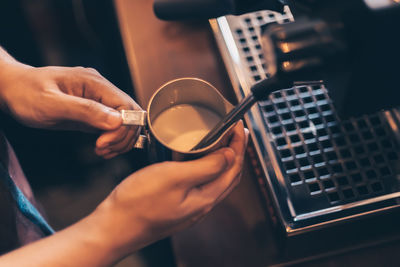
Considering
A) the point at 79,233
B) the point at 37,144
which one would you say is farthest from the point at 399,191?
the point at 37,144

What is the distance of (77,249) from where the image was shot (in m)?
0.47

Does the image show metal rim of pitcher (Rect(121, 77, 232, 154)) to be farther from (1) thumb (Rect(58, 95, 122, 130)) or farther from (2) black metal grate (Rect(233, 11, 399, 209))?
(2) black metal grate (Rect(233, 11, 399, 209))

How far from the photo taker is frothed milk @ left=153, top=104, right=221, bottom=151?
19.6 inches

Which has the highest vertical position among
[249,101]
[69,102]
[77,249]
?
[69,102]

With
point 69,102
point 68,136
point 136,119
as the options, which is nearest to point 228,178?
point 136,119

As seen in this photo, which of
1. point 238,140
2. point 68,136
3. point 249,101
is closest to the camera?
point 249,101

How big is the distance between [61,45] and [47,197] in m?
0.72

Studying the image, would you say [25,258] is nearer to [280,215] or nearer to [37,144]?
[280,215]

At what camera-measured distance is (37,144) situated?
106cm

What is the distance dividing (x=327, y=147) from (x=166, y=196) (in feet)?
0.99

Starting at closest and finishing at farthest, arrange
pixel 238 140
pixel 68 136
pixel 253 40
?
pixel 238 140 → pixel 253 40 → pixel 68 136

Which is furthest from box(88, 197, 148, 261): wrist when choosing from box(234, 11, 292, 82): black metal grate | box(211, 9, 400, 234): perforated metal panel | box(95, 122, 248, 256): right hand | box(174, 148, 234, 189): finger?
box(234, 11, 292, 82): black metal grate

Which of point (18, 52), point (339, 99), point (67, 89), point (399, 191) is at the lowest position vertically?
point (399, 191)

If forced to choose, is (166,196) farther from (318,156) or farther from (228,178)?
(318,156)
